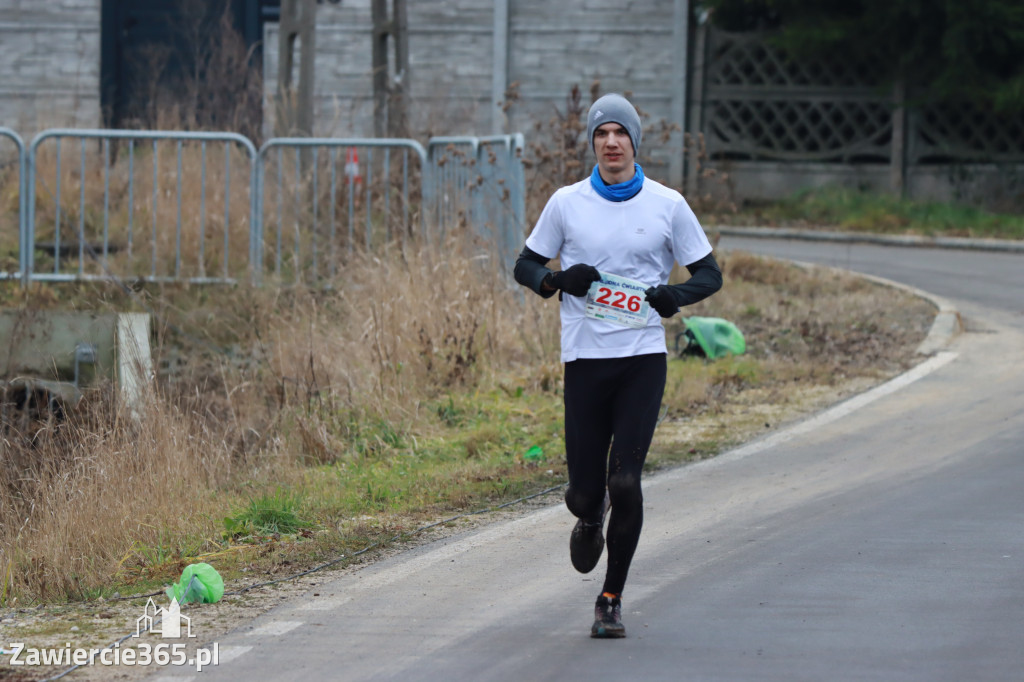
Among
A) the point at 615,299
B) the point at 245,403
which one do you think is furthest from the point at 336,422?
→ the point at 615,299

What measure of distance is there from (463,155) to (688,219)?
7.40 metres

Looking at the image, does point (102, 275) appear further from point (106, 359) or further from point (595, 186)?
point (595, 186)

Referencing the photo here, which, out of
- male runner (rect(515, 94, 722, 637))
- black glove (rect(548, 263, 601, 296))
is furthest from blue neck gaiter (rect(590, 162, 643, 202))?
black glove (rect(548, 263, 601, 296))

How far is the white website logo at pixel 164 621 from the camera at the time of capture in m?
5.37

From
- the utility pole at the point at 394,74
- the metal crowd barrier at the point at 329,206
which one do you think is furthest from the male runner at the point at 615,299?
the utility pole at the point at 394,74

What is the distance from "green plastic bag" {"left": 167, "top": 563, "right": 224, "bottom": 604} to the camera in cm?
575

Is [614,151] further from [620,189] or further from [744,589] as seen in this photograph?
[744,589]

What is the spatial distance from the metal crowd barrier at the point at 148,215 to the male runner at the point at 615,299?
24.6 ft

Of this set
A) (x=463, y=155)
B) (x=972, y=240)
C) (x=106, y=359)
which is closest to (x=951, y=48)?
(x=972, y=240)

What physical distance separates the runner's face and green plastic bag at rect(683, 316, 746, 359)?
→ 258 inches

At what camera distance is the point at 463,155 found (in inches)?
495

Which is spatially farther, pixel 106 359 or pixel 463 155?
pixel 463 155

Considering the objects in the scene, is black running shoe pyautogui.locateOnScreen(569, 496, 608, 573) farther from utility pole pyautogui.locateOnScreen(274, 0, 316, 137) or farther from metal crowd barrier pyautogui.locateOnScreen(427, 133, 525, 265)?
utility pole pyautogui.locateOnScreen(274, 0, 316, 137)

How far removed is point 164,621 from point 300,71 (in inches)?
464
